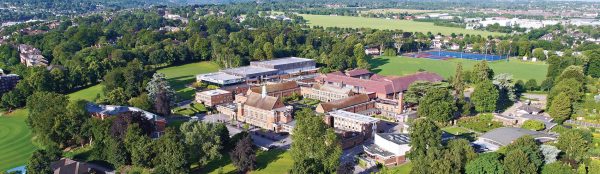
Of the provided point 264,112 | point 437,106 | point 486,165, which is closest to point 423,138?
point 486,165

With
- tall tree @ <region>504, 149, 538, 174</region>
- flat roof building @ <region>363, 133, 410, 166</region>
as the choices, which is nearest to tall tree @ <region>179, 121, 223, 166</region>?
flat roof building @ <region>363, 133, 410, 166</region>

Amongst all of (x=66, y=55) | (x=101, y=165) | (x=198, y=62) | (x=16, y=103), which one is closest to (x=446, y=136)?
(x=101, y=165)

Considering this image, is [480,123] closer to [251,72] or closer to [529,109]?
[529,109]

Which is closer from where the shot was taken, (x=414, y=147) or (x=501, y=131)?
(x=414, y=147)

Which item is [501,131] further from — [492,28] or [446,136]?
[492,28]

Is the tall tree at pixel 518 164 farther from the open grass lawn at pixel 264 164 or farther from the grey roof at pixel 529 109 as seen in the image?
the grey roof at pixel 529 109

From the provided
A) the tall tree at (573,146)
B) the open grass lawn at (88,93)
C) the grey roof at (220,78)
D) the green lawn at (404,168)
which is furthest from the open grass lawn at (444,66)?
the open grass lawn at (88,93)
